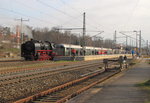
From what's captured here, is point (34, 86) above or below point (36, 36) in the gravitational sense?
below

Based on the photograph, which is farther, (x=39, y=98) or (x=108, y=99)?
(x=39, y=98)

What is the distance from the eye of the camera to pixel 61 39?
82.9 meters

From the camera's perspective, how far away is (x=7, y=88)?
36.5ft

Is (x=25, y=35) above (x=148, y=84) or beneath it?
above

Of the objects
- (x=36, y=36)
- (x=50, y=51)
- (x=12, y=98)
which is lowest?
(x=12, y=98)

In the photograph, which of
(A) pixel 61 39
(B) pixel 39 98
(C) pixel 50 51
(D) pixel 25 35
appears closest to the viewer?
(B) pixel 39 98

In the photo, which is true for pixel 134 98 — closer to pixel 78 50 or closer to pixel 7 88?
pixel 7 88

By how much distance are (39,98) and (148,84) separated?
5.73 metres

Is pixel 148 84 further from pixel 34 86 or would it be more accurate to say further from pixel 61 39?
pixel 61 39

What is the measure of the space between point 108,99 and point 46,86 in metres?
6.05

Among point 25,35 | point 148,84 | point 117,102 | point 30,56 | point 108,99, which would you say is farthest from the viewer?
point 25,35

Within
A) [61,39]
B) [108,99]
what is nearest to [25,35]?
[61,39]

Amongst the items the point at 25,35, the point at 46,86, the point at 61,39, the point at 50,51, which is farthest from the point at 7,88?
the point at 25,35

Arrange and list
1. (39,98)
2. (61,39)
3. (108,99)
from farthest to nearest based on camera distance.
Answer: (61,39), (39,98), (108,99)
